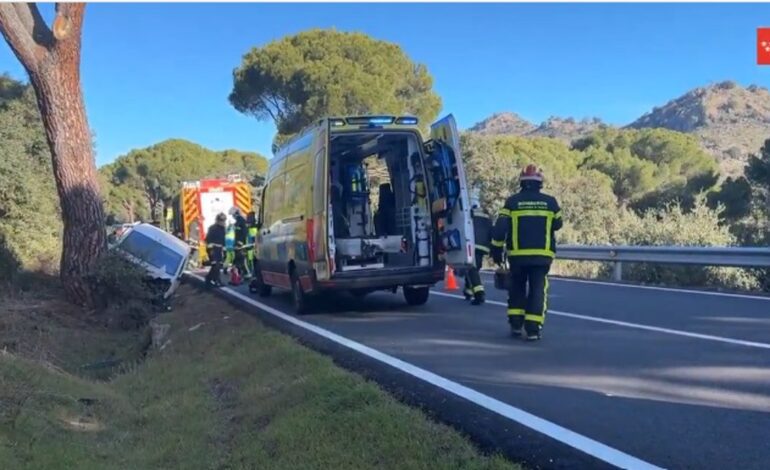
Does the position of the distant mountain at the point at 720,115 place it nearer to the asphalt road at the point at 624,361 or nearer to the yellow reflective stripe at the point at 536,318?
the asphalt road at the point at 624,361

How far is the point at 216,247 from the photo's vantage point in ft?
53.9

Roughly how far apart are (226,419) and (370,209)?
615 cm

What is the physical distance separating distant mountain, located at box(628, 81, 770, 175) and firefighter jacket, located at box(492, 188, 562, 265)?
174ft

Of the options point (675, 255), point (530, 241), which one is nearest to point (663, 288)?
point (675, 255)

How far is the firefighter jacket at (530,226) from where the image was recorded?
7.76 m

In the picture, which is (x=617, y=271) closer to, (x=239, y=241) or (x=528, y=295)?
(x=528, y=295)

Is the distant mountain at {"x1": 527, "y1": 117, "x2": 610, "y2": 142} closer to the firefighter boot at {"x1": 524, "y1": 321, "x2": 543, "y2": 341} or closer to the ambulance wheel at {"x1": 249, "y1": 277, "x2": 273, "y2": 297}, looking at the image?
the ambulance wheel at {"x1": 249, "y1": 277, "x2": 273, "y2": 297}

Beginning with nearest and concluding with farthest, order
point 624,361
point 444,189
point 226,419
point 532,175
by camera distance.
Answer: point 226,419 → point 624,361 → point 532,175 → point 444,189

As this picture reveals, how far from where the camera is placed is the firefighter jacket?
7.76 meters

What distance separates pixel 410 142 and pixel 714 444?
277 inches

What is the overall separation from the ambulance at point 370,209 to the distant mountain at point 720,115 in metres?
50.2

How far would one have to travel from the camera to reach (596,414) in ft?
16.6

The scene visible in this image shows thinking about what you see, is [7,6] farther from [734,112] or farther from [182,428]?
[734,112]

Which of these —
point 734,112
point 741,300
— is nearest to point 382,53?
point 741,300
